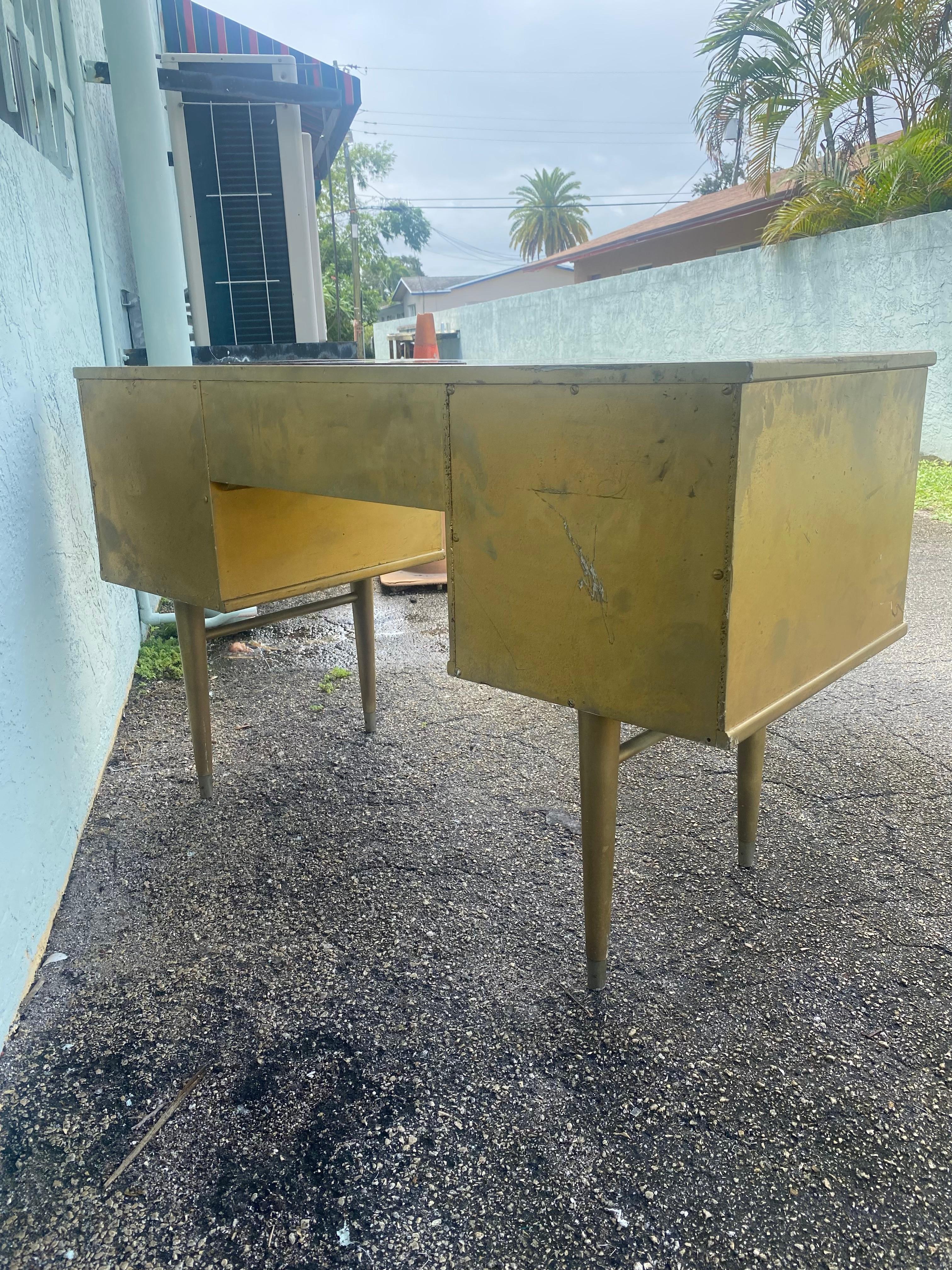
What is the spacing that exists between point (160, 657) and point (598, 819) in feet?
7.50

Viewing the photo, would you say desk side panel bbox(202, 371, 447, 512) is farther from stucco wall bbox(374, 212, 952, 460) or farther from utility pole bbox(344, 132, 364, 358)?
utility pole bbox(344, 132, 364, 358)

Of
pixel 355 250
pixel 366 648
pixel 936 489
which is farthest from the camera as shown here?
pixel 355 250

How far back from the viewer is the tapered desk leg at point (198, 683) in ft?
6.73

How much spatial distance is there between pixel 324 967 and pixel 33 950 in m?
0.52

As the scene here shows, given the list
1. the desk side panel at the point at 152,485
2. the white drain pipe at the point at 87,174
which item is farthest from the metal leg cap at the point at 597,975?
the white drain pipe at the point at 87,174

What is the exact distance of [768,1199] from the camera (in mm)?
1077

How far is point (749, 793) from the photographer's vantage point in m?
1.78

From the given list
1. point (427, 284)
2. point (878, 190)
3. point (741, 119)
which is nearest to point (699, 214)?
point (741, 119)

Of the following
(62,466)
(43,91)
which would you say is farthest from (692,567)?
(43,91)

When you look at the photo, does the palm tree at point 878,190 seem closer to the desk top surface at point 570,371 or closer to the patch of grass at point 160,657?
the desk top surface at point 570,371

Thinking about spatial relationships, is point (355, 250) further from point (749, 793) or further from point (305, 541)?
point (749, 793)

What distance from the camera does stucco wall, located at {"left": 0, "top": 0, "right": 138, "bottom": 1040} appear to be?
1.52 m

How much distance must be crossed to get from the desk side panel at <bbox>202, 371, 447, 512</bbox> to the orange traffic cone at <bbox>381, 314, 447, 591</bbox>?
2374 mm

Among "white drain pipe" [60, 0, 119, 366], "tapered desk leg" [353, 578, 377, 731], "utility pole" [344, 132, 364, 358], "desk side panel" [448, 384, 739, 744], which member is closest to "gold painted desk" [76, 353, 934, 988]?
"desk side panel" [448, 384, 739, 744]
